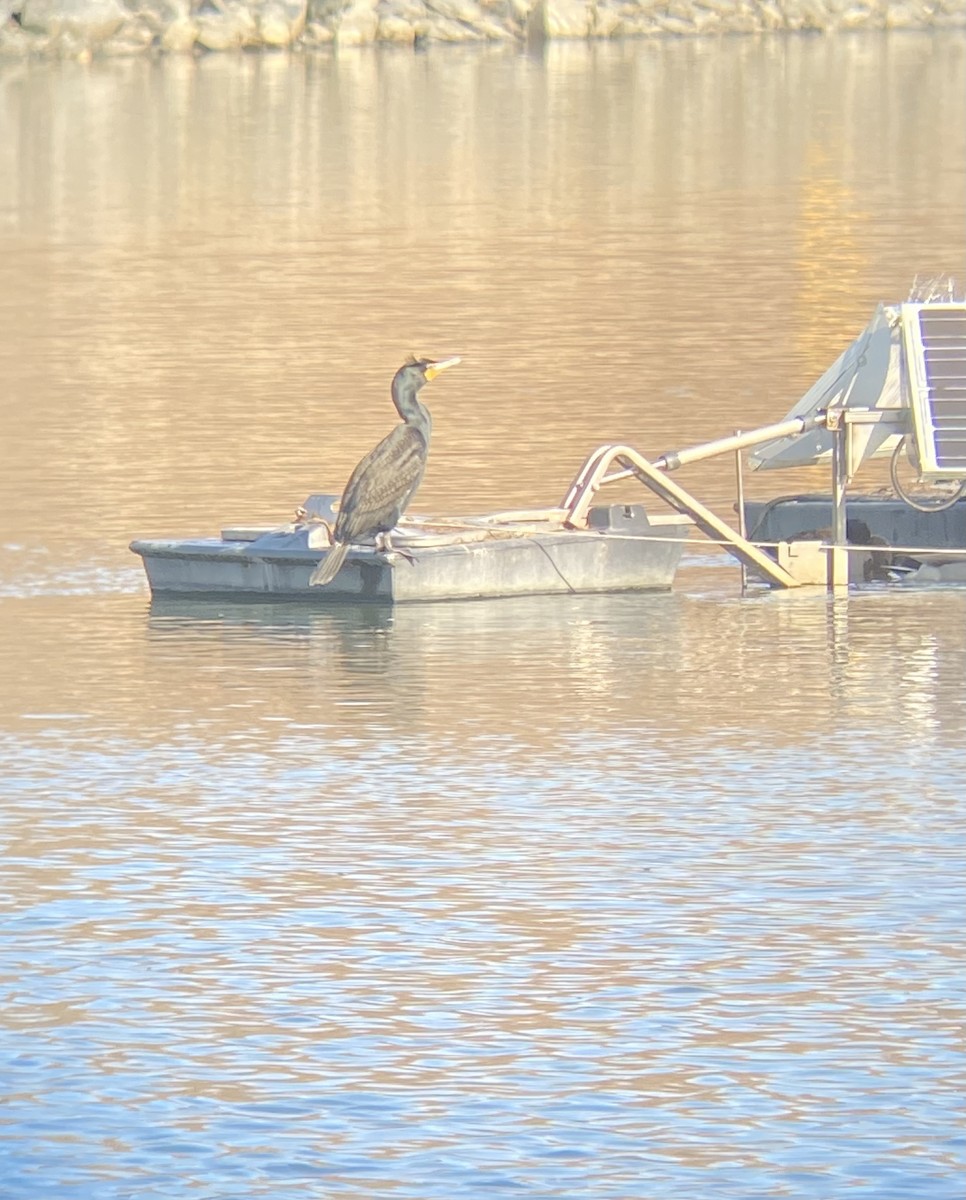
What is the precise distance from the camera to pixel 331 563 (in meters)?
17.5

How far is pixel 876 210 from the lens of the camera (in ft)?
159

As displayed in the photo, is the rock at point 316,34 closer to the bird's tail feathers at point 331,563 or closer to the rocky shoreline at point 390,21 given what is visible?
the rocky shoreline at point 390,21

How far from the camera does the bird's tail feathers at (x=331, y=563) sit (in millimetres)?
17531

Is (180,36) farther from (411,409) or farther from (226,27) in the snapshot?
(411,409)

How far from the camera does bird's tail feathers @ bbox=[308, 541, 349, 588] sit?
57.5 ft

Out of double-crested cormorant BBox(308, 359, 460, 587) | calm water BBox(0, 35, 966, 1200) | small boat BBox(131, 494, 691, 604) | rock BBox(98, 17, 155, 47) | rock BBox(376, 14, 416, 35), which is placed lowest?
calm water BBox(0, 35, 966, 1200)

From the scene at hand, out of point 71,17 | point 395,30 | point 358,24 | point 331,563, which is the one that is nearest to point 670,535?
point 331,563

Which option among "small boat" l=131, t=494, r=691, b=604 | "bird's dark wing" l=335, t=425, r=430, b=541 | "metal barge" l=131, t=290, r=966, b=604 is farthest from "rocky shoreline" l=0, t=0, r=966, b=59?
"bird's dark wing" l=335, t=425, r=430, b=541

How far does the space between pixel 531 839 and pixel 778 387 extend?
Result: 1562cm

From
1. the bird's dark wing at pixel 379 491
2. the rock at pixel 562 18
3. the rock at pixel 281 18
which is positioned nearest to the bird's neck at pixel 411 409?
the bird's dark wing at pixel 379 491

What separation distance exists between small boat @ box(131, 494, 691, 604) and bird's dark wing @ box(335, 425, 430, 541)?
0.85 ft

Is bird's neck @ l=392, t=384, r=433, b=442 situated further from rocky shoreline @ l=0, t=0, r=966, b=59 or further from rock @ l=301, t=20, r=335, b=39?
rock @ l=301, t=20, r=335, b=39

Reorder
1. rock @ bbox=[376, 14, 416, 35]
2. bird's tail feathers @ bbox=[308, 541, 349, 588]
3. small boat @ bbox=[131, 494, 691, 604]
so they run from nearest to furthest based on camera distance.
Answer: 1. bird's tail feathers @ bbox=[308, 541, 349, 588]
2. small boat @ bbox=[131, 494, 691, 604]
3. rock @ bbox=[376, 14, 416, 35]

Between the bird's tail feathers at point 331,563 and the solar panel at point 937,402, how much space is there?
3097 mm
